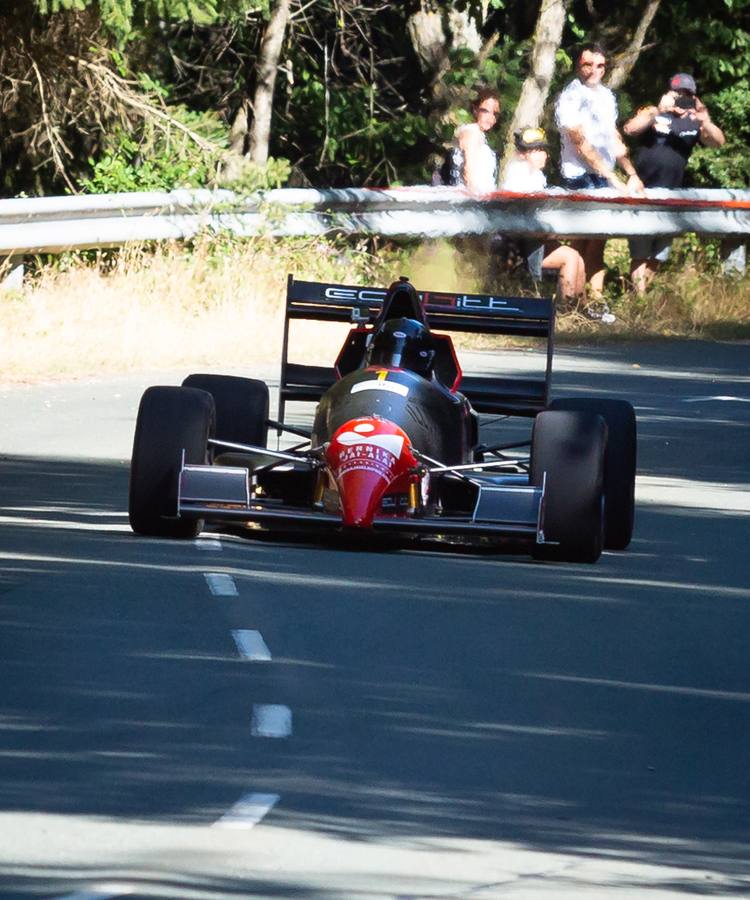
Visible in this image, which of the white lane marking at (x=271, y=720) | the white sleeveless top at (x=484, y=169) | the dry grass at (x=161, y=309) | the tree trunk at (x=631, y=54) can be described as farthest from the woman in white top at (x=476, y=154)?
the white lane marking at (x=271, y=720)

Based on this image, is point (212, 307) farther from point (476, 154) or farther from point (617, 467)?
point (617, 467)

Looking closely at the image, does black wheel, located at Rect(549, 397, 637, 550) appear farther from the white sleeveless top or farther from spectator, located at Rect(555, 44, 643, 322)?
the white sleeveless top

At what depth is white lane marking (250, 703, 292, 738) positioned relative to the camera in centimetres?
718

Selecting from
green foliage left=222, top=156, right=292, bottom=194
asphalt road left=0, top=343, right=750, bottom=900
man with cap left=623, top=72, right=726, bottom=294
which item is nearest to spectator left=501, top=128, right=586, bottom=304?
man with cap left=623, top=72, right=726, bottom=294

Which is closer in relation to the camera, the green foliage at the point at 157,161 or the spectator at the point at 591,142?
the spectator at the point at 591,142

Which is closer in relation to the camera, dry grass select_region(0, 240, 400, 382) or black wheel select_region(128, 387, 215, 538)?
black wheel select_region(128, 387, 215, 538)

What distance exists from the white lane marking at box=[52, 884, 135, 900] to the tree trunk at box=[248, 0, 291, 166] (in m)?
20.0

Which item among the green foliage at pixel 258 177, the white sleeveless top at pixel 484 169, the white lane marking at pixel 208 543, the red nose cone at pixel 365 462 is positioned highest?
the white sleeveless top at pixel 484 169

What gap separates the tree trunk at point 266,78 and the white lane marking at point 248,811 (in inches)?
755

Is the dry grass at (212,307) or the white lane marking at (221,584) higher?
the dry grass at (212,307)

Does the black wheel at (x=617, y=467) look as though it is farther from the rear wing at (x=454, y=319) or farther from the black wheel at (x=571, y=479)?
the rear wing at (x=454, y=319)

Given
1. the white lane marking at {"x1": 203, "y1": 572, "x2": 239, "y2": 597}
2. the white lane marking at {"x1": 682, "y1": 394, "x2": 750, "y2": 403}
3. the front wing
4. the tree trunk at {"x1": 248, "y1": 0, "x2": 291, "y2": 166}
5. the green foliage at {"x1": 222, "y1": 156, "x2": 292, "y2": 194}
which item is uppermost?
the tree trunk at {"x1": 248, "y1": 0, "x2": 291, "y2": 166}

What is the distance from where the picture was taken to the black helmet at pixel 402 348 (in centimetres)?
1170

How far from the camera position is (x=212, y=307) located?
20.6 metres
